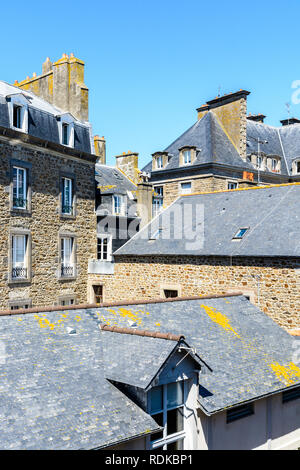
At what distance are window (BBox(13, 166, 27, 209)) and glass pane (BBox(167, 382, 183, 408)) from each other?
12.8 meters

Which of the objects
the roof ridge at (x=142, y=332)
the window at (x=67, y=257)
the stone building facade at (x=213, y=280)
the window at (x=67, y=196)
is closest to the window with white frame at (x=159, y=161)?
the window at (x=67, y=196)

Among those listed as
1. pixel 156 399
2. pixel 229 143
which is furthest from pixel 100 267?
pixel 156 399

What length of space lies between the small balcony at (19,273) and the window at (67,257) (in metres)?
2.20

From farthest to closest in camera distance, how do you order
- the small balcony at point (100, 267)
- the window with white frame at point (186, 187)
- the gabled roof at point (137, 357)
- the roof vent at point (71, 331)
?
1. the window with white frame at point (186, 187)
2. the small balcony at point (100, 267)
3. the roof vent at point (71, 331)
4. the gabled roof at point (137, 357)

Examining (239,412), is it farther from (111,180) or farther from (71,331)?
(111,180)

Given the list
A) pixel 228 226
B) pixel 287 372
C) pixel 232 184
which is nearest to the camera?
pixel 287 372

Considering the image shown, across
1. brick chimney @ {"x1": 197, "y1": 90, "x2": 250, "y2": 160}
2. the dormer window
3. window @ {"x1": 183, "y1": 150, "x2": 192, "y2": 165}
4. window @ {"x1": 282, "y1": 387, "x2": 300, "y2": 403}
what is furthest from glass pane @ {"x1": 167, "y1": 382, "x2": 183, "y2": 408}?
brick chimney @ {"x1": 197, "y1": 90, "x2": 250, "y2": 160}

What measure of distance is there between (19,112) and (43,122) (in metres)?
1.22

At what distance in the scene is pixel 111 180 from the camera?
89.6 ft

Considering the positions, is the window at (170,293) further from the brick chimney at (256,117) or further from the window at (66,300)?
the brick chimney at (256,117)

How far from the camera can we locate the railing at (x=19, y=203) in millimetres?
19342

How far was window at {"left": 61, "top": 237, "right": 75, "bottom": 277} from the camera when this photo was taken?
2167 centimetres
